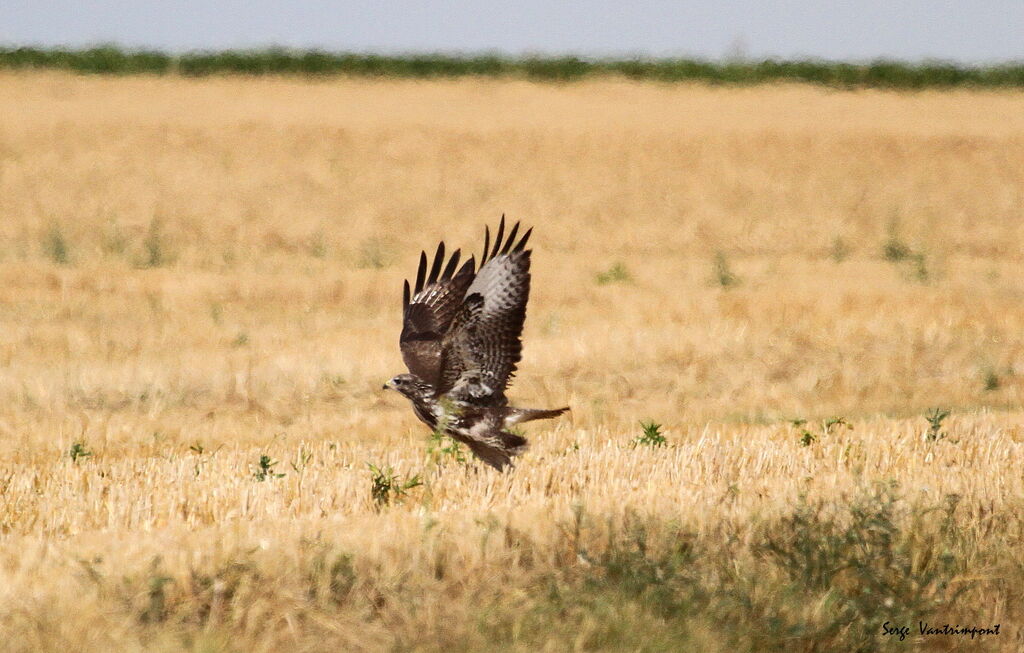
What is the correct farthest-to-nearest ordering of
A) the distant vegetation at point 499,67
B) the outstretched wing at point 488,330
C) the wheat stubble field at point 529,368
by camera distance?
1. the distant vegetation at point 499,67
2. the outstretched wing at point 488,330
3. the wheat stubble field at point 529,368

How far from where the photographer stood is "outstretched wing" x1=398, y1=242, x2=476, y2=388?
7168mm

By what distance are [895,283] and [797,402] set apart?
221 inches

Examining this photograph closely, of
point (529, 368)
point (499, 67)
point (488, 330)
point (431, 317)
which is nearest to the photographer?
point (488, 330)

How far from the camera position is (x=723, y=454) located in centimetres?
754

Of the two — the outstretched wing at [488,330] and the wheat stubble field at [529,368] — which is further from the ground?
the outstretched wing at [488,330]

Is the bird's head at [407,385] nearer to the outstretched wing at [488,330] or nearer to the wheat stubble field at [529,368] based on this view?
the outstretched wing at [488,330]

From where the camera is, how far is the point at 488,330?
7113mm

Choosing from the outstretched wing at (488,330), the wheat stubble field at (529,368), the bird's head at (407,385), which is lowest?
the wheat stubble field at (529,368)

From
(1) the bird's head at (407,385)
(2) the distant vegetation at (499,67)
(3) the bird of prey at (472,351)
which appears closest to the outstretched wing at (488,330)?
(3) the bird of prey at (472,351)

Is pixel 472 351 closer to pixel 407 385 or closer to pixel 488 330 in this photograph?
pixel 488 330

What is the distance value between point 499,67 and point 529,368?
24298 mm

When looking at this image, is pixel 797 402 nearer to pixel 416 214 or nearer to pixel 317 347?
pixel 317 347

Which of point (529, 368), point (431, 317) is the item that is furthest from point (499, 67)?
point (431, 317)

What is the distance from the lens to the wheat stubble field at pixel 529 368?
16.6 ft
